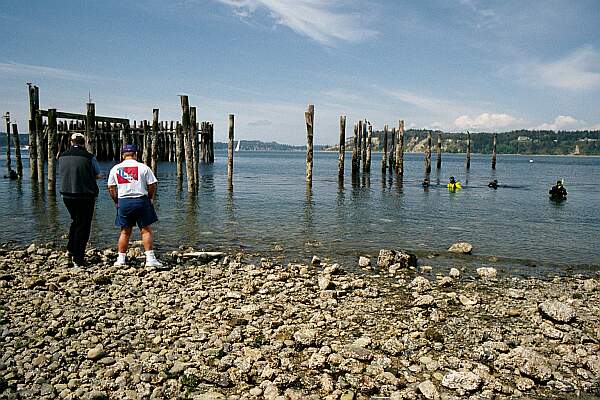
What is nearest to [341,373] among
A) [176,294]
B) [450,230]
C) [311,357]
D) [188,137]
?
[311,357]

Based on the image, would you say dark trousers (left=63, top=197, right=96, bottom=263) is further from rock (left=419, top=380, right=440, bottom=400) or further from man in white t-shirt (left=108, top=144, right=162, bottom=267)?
rock (left=419, top=380, right=440, bottom=400)

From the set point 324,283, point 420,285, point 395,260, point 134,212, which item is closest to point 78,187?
point 134,212

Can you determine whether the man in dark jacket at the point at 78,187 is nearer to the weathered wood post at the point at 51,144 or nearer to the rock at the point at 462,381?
the rock at the point at 462,381

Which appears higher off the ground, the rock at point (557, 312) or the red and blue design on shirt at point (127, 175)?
the red and blue design on shirt at point (127, 175)

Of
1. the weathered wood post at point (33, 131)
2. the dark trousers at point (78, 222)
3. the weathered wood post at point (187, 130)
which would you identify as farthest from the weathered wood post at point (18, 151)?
the dark trousers at point (78, 222)

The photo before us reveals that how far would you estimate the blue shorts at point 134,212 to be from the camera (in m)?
7.84

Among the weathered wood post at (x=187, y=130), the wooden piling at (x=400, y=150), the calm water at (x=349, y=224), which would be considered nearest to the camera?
the calm water at (x=349, y=224)

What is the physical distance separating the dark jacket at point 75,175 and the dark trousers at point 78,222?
0.12 m

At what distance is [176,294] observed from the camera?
678cm

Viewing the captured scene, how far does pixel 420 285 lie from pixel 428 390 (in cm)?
343

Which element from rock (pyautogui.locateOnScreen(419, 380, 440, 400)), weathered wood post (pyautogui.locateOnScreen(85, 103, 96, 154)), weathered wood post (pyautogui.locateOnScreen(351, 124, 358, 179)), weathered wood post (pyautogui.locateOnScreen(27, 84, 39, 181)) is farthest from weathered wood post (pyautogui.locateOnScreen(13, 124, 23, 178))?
rock (pyautogui.locateOnScreen(419, 380, 440, 400))

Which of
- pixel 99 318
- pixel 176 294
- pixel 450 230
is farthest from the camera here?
pixel 450 230

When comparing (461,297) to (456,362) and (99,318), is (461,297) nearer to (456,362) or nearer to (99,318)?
(456,362)

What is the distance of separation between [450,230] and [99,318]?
1169cm
